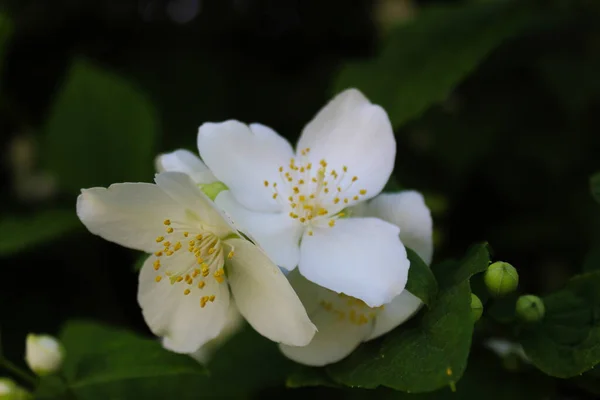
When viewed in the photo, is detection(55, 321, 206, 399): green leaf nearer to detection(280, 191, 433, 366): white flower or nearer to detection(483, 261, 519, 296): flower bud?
detection(280, 191, 433, 366): white flower

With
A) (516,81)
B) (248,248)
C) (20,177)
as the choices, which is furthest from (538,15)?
(20,177)

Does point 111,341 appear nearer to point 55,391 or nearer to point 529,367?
point 55,391

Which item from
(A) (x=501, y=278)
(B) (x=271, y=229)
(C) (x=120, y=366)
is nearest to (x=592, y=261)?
(A) (x=501, y=278)

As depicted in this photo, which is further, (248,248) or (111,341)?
(111,341)

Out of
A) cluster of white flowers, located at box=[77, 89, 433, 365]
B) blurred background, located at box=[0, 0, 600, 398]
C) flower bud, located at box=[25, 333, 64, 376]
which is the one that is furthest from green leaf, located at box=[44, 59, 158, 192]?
cluster of white flowers, located at box=[77, 89, 433, 365]

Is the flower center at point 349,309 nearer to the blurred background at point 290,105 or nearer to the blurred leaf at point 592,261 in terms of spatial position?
the blurred leaf at point 592,261

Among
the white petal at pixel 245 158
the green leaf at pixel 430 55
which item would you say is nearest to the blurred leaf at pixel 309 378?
the white petal at pixel 245 158
